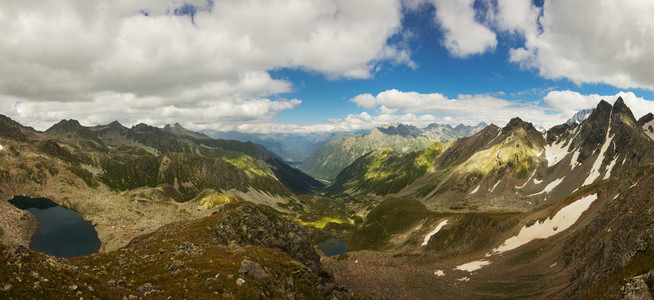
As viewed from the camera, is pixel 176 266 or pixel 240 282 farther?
pixel 176 266

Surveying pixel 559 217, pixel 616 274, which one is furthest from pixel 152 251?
pixel 559 217

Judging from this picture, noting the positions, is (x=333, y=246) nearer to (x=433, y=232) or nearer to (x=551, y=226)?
(x=433, y=232)

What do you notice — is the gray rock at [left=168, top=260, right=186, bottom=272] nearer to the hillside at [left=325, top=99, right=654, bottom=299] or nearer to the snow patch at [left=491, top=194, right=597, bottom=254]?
the hillside at [left=325, top=99, right=654, bottom=299]

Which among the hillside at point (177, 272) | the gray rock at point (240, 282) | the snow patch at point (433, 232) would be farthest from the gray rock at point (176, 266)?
the snow patch at point (433, 232)

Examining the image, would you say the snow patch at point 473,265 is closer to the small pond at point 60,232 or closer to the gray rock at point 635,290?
the gray rock at point 635,290

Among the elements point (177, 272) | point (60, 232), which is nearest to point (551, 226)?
point (177, 272)

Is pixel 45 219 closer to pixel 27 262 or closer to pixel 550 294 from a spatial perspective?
pixel 27 262
